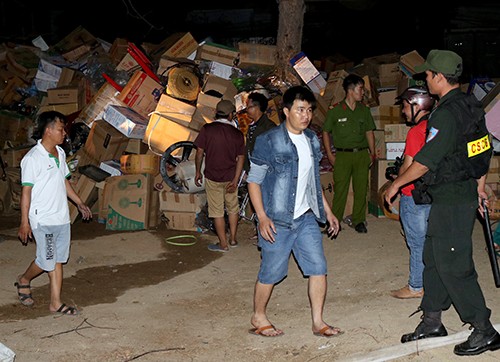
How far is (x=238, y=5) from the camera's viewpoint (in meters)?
22.6

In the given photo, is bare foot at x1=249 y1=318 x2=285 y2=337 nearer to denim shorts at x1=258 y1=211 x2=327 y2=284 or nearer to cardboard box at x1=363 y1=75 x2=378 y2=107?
denim shorts at x1=258 y1=211 x2=327 y2=284

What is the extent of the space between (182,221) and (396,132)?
3.17 metres

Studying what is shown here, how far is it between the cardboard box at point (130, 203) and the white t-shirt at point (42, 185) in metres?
3.38

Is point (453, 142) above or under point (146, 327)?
above

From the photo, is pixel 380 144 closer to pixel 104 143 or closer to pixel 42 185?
pixel 104 143

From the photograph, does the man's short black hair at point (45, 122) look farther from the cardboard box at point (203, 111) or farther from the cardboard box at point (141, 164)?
the cardboard box at point (203, 111)

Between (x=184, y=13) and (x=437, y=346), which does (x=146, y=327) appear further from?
(x=184, y=13)

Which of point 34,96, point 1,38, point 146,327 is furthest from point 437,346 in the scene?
point 1,38

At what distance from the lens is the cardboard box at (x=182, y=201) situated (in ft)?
30.1

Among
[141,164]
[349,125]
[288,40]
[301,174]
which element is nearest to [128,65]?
[288,40]

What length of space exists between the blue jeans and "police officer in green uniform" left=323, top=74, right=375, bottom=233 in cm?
264

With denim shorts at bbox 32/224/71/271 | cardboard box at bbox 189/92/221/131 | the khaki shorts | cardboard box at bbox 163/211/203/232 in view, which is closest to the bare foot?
denim shorts at bbox 32/224/71/271

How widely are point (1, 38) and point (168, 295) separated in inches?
526

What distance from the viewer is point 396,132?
31.2 feet
